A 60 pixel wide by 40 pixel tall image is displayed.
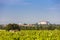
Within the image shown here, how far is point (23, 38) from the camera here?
1283cm

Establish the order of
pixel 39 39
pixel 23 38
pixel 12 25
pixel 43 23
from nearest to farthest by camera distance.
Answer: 1. pixel 39 39
2. pixel 23 38
3. pixel 12 25
4. pixel 43 23

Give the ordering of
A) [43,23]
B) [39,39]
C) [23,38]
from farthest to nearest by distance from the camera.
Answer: [43,23] → [23,38] → [39,39]

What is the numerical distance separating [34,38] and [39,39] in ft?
3.28

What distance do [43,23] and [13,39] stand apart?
65646 mm

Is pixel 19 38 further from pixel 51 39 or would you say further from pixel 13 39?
pixel 51 39

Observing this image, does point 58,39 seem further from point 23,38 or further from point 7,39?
point 7,39

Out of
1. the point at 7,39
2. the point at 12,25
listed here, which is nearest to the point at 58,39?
the point at 7,39

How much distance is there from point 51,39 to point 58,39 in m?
0.48

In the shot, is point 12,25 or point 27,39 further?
point 12,25

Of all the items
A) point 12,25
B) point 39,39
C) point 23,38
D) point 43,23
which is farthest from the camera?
point 43,23

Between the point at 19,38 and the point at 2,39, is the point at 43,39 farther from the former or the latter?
the point at 2,39

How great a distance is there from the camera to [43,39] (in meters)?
12.2

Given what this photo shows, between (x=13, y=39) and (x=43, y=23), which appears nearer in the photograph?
(x=13, y=39)

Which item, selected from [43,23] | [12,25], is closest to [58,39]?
[12,25]
